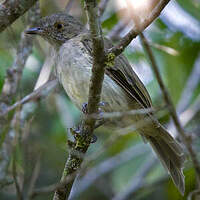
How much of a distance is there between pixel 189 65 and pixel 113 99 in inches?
93.3

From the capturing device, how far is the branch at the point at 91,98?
9.98 feet

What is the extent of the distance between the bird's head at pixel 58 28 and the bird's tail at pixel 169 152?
153cm

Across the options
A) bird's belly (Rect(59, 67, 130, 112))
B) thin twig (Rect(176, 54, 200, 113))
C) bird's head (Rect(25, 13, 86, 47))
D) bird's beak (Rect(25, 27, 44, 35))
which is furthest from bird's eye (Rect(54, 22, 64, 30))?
thin twig (Rect(176, 54, 200, 113))

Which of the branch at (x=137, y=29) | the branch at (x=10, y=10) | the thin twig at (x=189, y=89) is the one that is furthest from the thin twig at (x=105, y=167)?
the branch at (x=137, y=29)

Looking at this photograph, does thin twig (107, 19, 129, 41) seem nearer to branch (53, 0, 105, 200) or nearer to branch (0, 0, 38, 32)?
branch (0, 0, 38, 32)

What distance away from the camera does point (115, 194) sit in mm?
6320

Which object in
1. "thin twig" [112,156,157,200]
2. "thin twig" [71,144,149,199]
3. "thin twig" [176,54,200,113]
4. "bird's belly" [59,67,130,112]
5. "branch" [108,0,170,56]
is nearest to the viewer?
"branch" [108,0,170,56]

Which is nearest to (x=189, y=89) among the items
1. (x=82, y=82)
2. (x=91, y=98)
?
(x=82, y=82)

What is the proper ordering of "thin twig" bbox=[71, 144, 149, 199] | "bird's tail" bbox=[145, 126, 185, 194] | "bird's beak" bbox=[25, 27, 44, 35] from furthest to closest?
"thin twig" bbox=[71, 144, 149, 199] → "bird's beak" bbox=[25, 27, 44, 35] → "bird's tail" bbox=[145, 126, 185, 194]

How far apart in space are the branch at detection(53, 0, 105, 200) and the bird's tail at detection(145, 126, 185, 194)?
120 cm

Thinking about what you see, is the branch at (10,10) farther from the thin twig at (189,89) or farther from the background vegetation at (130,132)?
the thin twig at (189,89)

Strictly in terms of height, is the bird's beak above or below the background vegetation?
above

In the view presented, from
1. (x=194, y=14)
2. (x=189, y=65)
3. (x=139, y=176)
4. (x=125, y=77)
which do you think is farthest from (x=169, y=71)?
(x=125, y=77)

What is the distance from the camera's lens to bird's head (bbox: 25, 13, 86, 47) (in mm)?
5391
